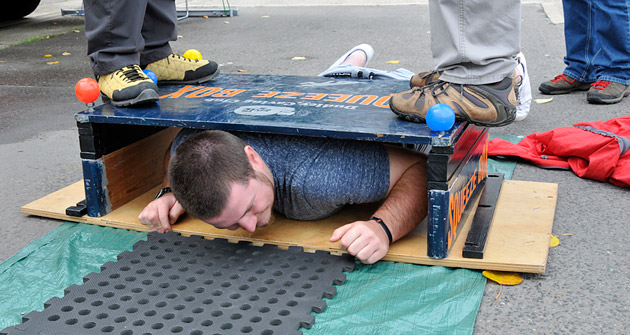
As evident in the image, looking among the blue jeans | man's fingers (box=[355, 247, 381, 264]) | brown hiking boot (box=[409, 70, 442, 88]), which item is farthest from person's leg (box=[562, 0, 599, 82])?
man's fingers (box=[355, 247, 381, 264])

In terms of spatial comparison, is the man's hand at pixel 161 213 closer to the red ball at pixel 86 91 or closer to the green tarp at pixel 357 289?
the green tarp at pixel 357 289

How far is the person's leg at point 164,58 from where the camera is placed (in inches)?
117

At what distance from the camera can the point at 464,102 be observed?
2.22 meters

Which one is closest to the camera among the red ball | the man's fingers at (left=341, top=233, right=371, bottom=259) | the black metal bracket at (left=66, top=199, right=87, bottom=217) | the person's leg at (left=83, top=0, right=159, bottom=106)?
the man's fingers at (left=341, top=233, right=371, bottom=259)

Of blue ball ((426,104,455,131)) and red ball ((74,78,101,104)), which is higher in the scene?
red ball ((74,78,101,104))

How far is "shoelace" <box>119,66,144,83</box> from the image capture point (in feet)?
8.48

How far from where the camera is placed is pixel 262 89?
2838mm

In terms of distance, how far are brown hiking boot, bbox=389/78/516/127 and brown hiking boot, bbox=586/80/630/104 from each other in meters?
2.09

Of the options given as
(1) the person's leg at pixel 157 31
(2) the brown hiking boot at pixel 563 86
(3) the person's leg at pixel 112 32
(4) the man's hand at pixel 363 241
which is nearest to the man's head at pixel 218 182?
(4) the man's hand at pixel 363 241

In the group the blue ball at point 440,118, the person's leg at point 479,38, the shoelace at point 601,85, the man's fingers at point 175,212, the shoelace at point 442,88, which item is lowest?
the man's fingers at point 175,212

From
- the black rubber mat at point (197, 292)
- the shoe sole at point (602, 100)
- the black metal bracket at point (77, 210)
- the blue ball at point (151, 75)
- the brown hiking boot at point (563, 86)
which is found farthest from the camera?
the brown hiking boot at point (563, 86)

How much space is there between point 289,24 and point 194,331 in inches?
261

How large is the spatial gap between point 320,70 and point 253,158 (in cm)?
330

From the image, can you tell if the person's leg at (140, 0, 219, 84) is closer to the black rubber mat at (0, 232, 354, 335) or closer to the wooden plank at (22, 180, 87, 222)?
the wooden plank at (22, 180, 87, 222)
